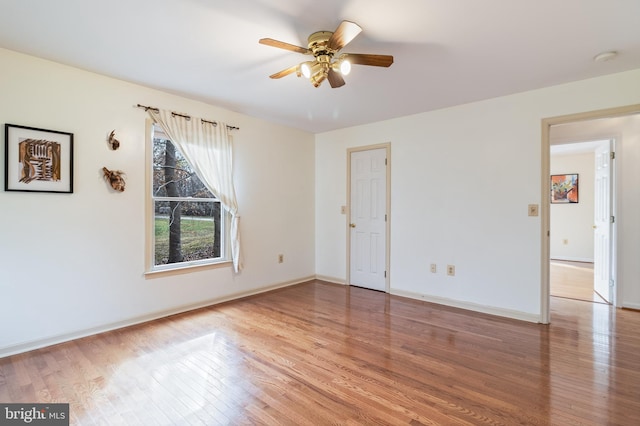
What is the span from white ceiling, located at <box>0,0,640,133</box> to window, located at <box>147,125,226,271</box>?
774 mm

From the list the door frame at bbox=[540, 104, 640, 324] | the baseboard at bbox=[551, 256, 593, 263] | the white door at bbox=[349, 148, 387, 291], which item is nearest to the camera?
the door frame at bbox=[540, 104, 640, 324]

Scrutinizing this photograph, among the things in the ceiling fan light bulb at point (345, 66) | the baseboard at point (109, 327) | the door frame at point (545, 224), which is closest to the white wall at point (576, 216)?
the door frame at point (545, 224)

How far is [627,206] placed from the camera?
3.61 m

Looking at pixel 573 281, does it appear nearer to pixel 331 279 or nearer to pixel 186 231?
pixel 331 279

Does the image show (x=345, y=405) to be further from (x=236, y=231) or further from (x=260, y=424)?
(x=236, y=231)

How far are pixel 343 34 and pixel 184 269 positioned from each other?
2.95 m

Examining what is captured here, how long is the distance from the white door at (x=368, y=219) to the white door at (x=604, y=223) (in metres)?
2.79

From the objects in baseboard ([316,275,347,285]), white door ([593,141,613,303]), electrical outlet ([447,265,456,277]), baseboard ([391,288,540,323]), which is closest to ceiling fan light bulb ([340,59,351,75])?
electrical outlet ([447,265,456,277])

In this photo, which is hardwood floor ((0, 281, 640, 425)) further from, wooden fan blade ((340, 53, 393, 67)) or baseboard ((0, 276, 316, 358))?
wooden fan blade ((340, 53, 393, 67))

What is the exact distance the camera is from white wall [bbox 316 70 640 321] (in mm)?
3182

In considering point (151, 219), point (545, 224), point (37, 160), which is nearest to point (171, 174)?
point (151, 219)

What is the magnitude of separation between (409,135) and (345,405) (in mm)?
3368

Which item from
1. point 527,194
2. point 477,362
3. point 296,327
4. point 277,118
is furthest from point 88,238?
point 527,194

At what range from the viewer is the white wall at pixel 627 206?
3549 mm
